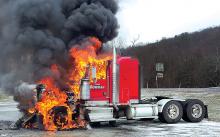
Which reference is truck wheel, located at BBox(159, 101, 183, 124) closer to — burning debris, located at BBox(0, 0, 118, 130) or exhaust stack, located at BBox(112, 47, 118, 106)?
exhaust stack, located at BBox(112, 47, 118, 106)

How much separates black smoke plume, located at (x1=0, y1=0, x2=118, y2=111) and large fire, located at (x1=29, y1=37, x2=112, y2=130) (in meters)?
0.35

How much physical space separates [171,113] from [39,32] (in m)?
6.67

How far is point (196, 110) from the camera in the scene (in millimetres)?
19875

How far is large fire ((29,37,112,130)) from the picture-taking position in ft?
55.6

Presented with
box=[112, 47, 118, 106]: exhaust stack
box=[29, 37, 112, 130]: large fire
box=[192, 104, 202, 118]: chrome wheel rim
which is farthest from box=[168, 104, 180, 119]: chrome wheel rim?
box=[29, 37, 112, 130]: large fire

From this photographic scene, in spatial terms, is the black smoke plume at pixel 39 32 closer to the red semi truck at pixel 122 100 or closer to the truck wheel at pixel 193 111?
the red semi truck at pixel 122 100

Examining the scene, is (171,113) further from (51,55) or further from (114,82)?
(51,55)

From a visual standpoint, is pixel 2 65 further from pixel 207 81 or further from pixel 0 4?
pixel 207 81

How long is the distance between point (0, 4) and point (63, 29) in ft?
9.78

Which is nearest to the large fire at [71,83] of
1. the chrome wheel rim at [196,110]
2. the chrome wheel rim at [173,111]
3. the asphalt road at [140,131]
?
the asphalt road at [140,131]

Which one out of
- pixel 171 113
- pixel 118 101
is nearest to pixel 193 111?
pixel 171 113

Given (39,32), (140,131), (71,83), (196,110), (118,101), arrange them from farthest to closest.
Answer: (196,110) → (118,101) → (71,83) → (39,32) → (140,131)

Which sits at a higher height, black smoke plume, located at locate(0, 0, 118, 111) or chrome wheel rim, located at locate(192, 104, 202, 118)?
black smoke plume, located at locate(0, 0, 118, 111)

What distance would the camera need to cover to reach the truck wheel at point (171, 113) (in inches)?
750
